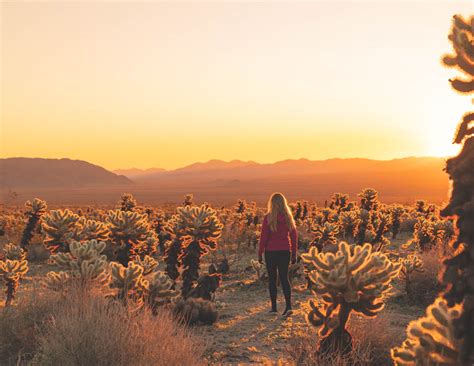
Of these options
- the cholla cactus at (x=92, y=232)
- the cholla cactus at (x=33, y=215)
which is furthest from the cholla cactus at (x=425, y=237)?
the cholla cactus at (x=33, y=215)

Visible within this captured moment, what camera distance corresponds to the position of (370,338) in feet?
20.4

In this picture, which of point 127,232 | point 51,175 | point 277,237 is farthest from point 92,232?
point 51,175

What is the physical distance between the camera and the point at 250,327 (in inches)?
324

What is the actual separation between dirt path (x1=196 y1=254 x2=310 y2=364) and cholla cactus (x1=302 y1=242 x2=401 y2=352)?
2.72 feet

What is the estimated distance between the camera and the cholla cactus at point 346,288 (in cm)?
525

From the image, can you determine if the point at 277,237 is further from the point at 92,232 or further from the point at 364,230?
the point at 364,230

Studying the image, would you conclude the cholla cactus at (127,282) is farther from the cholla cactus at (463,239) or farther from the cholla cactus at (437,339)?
the cholla cactus at (463,239)

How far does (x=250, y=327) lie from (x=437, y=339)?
5004 millimetres

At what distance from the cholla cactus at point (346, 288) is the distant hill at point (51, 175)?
427 ft

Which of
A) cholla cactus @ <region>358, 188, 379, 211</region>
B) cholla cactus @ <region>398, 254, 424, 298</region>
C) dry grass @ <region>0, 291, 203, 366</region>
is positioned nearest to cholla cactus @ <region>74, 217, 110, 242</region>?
dry grass @ <region>0, 291, 203, 366</region>

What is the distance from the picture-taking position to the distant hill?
134 metres

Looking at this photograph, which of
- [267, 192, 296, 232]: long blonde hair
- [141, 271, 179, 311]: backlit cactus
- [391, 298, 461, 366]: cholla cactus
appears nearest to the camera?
[391, 298, 461, 366]: cholla cactus

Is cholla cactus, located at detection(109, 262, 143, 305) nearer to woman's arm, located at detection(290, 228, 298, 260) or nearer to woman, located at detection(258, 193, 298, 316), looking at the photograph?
woman, located at detection(258, 193, 298, 316)

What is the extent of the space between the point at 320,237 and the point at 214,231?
361 centimetres
